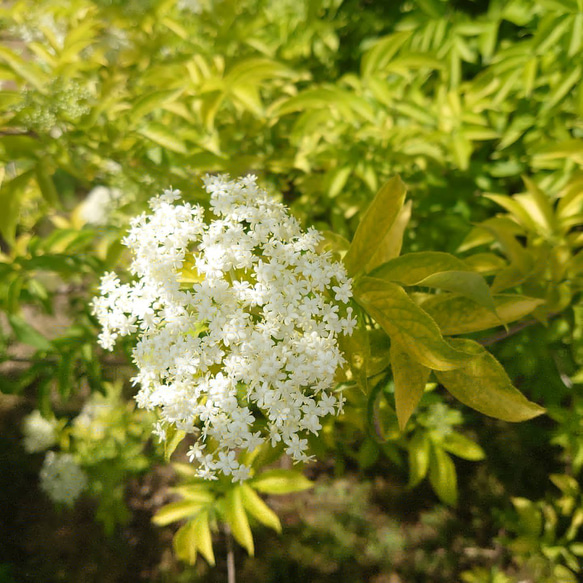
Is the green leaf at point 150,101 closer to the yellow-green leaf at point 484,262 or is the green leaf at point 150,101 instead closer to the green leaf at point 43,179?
the green leaf at point 43,179

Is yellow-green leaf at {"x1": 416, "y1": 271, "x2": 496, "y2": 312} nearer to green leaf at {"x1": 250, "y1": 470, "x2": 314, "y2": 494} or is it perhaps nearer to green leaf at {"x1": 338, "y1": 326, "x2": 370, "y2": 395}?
green leaf at {"x1": 338, "y1": 326, "x2": 370, "y2": 395}

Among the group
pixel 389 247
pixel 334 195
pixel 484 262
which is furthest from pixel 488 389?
pixel 334 195

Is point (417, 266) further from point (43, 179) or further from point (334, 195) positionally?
point (43, 179)

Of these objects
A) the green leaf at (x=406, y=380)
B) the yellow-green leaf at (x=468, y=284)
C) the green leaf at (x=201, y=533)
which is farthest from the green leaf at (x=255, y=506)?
the yellow-green leaf at (x=468, y=284)

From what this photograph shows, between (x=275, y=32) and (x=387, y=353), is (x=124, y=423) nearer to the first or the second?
(x=387, y=353)

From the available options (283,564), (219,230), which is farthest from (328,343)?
(283,564)

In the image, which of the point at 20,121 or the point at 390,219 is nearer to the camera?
the point at 390,219
